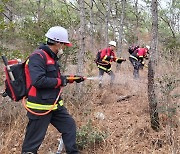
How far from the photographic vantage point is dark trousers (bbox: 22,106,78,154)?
3611 millimetres

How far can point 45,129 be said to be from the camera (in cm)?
368

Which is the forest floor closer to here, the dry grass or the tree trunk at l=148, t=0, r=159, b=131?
the dry grass

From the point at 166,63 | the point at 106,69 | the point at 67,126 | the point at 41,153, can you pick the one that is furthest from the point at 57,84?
the point at 106,69

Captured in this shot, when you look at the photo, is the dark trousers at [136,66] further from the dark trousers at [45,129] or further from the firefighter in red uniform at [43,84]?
the firefighter in red uniform at [43,84]

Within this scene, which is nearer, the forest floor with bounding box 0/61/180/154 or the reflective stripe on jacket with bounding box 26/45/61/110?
the reflective stripe on jacket with bounding box 26/45/61/110

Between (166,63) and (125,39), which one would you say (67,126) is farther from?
(125,39)

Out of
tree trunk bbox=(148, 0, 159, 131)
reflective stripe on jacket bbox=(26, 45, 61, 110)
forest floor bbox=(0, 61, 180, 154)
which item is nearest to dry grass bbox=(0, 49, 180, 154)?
forest floor bbox=(0, 61, 180, 154)

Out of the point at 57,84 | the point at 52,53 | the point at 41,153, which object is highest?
the point at 52,53

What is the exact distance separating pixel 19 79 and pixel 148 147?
237 centimetres

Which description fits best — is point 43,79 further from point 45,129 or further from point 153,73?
point 153,73

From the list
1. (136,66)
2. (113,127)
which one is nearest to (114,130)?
(113,127)

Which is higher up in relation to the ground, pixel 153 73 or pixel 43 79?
pixel 43 79

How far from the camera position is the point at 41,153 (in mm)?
4590

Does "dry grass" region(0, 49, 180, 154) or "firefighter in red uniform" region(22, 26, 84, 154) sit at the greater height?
"firefighter in red uniform" region(22, 26, 84, 154)
